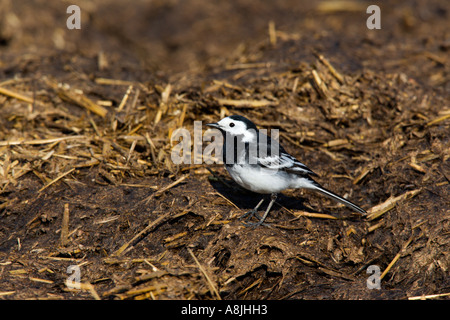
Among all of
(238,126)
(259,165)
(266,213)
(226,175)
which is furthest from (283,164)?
(226,175)

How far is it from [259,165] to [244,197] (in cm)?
92

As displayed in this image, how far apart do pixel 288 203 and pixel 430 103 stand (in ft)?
10.3

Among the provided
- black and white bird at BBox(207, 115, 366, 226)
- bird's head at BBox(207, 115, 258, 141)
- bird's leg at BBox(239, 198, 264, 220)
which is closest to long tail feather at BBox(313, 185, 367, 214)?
black and white bird at BBox(207, 115, 366, 226)

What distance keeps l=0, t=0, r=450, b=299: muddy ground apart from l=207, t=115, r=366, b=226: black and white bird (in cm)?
38

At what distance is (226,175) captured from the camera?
6.65m

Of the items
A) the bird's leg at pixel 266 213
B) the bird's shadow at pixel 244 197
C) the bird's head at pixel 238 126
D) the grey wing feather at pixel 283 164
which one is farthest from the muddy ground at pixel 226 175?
the bird's head at pixel 238 126

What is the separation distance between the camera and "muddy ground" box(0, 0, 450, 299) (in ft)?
16.4

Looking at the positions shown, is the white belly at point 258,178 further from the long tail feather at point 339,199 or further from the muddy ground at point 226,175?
the long tail feather at point 339,199

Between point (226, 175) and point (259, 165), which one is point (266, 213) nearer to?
point (259, 165)

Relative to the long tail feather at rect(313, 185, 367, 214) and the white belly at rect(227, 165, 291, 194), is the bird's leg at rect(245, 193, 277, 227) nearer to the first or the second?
the white belly at rect(227, 165, 291, 194)

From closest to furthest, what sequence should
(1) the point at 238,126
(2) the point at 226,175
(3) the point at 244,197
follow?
1. (1) the point at 238,126
2. (3) the point at 244,197
3. (2) the point at 226,175

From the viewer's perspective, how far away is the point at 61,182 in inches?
242
